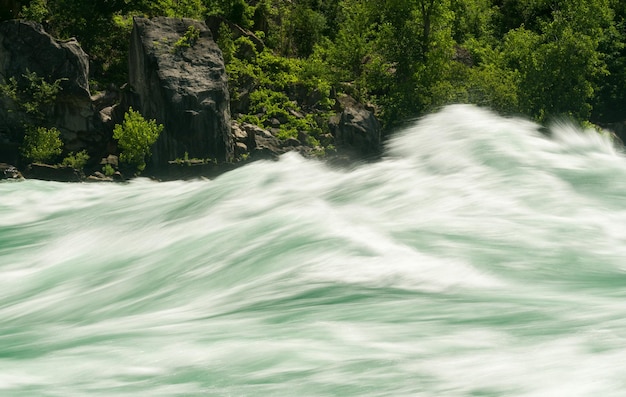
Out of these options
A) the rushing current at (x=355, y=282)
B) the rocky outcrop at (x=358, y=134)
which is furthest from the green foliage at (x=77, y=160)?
the rushing current at (x=355, y=282)

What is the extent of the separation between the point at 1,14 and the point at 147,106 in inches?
268

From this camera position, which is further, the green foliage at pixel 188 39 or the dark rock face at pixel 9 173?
the green foliage at pixel 188 39

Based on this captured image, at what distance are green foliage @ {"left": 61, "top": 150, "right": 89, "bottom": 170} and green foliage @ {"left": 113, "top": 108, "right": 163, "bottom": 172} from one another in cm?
125

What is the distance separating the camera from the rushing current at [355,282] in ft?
23.4

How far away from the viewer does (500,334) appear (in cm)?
780

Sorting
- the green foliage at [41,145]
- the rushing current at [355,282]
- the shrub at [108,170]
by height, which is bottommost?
the shrub at [108,170]

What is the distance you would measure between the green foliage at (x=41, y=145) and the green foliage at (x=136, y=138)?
1997 millimetres

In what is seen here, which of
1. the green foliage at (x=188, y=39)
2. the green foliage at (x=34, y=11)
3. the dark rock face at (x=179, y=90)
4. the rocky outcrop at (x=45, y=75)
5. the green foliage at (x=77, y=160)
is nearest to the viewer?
the green foliage at (x=77, y=160)

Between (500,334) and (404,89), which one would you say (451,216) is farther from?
(404,89)

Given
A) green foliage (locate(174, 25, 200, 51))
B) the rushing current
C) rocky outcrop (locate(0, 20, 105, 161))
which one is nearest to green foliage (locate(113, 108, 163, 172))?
rocky outcrop (locate(0, 20, 105, 161))

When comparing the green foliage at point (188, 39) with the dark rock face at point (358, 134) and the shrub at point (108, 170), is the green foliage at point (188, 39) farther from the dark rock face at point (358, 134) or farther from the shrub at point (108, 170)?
the dark rock face at point (358, 134)

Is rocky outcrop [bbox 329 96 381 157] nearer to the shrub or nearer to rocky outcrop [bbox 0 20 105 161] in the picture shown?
the shrub

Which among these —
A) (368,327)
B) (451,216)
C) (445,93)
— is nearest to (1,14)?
(445,93)

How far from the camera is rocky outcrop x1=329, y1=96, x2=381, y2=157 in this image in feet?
102
